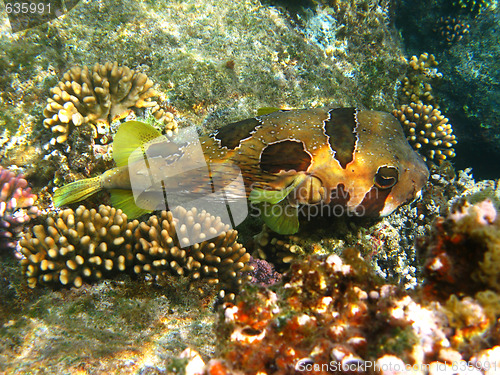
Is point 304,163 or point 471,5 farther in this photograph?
point 471,5

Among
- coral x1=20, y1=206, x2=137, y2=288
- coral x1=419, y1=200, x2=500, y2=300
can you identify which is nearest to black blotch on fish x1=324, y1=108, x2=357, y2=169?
coral x1=419, y1=200, x2=500, y2=300

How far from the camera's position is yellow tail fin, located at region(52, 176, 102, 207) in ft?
12.2

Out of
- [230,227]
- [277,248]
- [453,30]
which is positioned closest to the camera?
[230,227]

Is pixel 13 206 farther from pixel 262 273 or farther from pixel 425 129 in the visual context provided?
pixel 425 129

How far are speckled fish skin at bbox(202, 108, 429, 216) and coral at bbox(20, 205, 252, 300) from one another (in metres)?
0.88

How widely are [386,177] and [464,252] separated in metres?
1.69

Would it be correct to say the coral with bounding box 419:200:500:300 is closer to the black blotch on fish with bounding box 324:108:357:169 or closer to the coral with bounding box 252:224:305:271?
the black blotch on fish with bounding box 324:108:357:169

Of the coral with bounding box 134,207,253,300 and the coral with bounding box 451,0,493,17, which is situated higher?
the coral with bounding box 451,0,493,17

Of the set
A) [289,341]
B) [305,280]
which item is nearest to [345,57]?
[305,280]

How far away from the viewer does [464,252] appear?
1.92m

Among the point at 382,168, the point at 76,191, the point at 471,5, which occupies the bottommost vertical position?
the point at 76,191

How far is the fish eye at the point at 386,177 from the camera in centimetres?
349

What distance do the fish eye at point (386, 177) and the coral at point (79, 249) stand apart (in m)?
3.13

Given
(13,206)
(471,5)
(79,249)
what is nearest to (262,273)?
(79,249)
